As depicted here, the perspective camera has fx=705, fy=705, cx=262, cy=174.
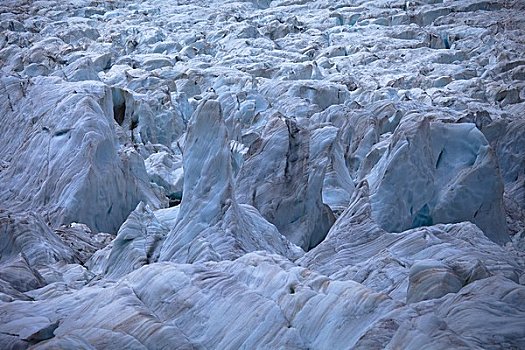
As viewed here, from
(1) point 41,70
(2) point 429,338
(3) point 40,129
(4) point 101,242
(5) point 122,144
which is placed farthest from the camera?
(1) point 41,70

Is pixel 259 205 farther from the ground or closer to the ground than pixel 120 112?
farther from the ground

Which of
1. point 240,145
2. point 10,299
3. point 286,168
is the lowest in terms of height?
point 240,145

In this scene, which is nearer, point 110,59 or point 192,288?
point 192,288

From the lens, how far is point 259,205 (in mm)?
10117

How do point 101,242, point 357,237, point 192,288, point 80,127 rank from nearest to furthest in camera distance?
point 192,288
point 357,237
point 101,242
point 80,127

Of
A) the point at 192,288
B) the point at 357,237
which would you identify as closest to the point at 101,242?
the point at 357,237

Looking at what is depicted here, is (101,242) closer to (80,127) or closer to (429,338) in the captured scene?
(80,127)

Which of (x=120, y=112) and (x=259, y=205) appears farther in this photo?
(x=120, y=112)

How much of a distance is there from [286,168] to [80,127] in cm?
387

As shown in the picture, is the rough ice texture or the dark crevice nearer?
the rough ice texture

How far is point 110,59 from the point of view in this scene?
82.8 feet

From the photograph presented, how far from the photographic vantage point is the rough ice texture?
4621 mm

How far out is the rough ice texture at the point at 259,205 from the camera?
15.2 feet

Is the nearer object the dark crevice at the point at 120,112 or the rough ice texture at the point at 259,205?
the rough ice texture at the point at 259,205
